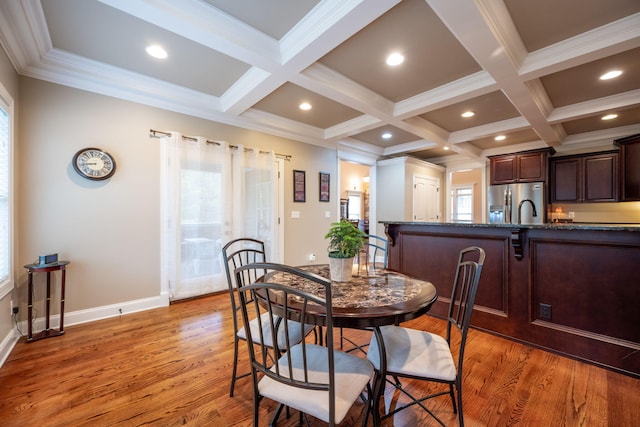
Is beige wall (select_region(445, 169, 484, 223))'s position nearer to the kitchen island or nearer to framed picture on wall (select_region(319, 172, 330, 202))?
framed picture on wall (select_region(319, 172, 330, 202))

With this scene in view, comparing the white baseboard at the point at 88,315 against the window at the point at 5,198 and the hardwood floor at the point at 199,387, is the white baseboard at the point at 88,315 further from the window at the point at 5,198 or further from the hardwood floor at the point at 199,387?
the window at the point at 5,198

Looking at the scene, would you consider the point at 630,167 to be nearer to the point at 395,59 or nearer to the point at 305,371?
the point at 395,59

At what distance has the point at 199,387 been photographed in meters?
1.80

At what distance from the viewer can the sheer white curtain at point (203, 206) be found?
3.31 m

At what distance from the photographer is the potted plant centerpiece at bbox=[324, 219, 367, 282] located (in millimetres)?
1627

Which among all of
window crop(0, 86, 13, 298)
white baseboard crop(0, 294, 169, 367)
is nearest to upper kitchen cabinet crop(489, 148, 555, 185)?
white baseboard crop(0, 294, 169, 367)

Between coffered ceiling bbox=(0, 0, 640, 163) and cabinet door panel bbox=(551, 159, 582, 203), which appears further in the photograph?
cabinet door panel bbox=(551, 159, 582, 203)

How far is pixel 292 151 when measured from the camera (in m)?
4.59

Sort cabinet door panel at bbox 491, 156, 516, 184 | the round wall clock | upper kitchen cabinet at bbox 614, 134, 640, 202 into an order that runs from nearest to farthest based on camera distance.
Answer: the round wall clock
upper kitchen cabinet at bbox 614, 134, 640, 202
cabinet door panel at bbox 491, 156, 516, 184

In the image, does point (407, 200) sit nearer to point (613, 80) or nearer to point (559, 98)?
point (559, 98)

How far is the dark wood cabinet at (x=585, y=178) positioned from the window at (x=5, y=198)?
24.1 feet

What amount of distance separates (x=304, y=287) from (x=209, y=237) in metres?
2.47

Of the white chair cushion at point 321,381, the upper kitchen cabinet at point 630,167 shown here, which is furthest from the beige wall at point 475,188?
the white chair cushion at point 321,381

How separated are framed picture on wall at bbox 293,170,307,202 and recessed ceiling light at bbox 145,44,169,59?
242cm
